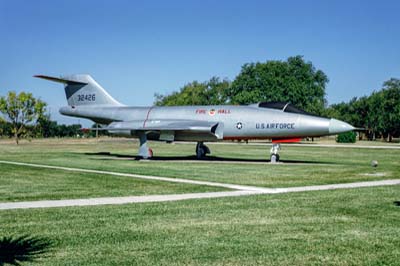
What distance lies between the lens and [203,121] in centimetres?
2580

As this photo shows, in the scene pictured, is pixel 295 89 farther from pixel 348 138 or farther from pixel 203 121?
pixel 203 121

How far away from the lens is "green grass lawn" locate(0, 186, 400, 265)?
6.68m

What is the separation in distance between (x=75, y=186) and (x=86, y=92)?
16.3 m

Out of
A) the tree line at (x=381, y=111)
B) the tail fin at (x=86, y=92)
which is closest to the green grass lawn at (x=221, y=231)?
the tail fin at (x=86, y=92)


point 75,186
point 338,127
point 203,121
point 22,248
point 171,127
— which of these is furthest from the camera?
point 203,121

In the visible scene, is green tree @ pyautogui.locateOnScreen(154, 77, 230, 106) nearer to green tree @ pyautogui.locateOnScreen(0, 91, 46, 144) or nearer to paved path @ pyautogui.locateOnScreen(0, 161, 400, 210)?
green tree @ pyautogui.locateOnScreen(0, 91, 46, 144)

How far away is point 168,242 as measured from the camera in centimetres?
750

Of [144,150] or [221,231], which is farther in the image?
[144,150]

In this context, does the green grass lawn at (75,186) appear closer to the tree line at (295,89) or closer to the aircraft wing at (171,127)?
the aircraft wing at (171,127)

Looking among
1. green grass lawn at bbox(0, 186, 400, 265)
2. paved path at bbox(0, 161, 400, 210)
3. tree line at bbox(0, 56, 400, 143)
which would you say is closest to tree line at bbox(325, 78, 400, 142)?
tree line at bbox(0, 56, 400, 143)

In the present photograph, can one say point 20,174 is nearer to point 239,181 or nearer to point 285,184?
point 239,181

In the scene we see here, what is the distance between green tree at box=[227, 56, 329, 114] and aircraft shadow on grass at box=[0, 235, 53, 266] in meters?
64.0

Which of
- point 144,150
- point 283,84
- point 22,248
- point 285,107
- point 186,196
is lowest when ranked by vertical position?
point 22,248

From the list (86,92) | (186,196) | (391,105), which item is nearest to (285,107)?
(86,92)
